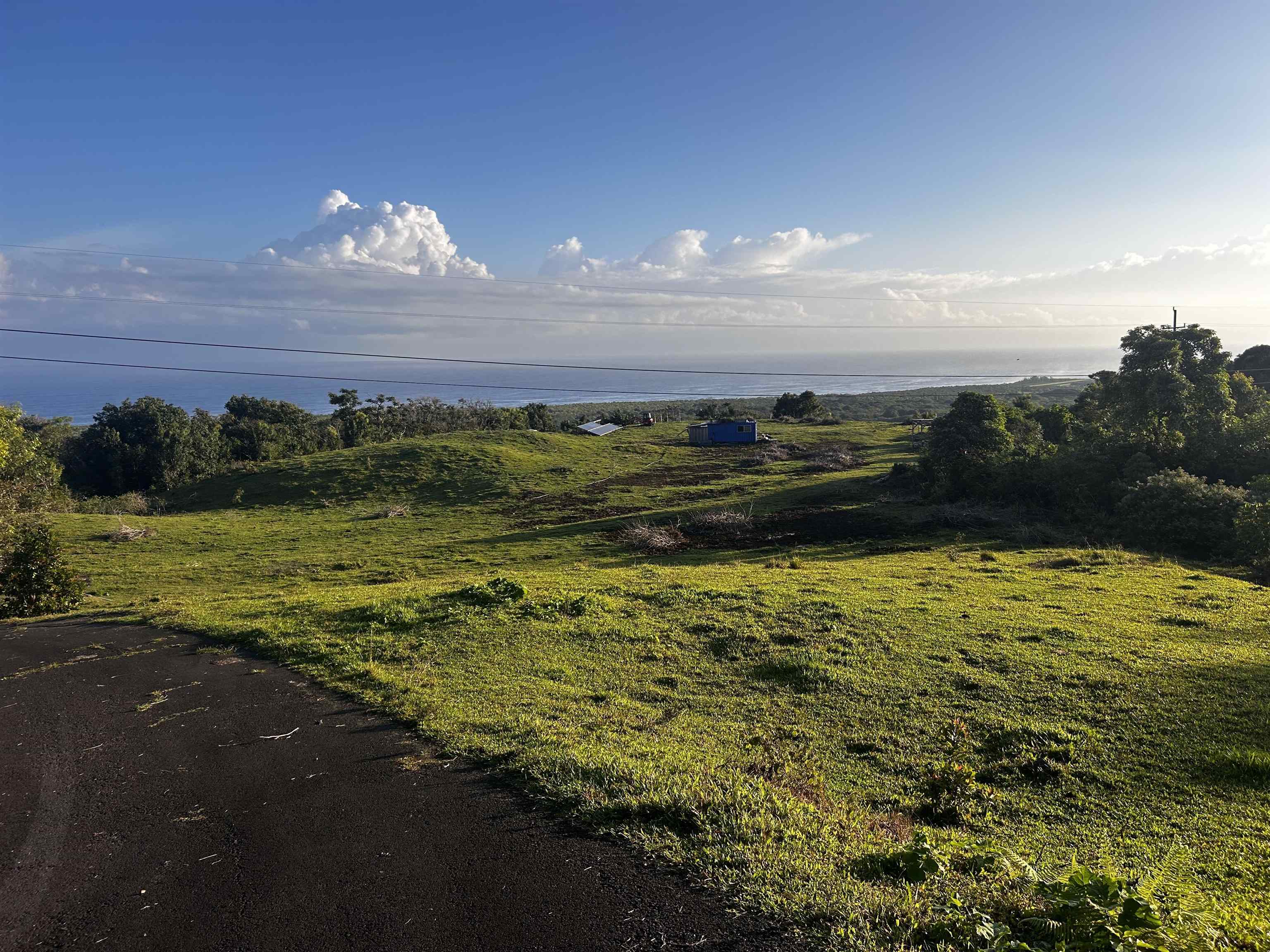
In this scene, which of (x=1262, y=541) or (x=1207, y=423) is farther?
(x=1207, y=423)

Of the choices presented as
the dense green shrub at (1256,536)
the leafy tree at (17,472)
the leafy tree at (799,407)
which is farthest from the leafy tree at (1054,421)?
the leafy tree at (17,472)

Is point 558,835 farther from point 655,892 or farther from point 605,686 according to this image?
point 605,686

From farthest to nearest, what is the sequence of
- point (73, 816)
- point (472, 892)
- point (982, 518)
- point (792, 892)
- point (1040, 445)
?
point (1040, 445)
point (982, 518)
point (73, 816)
point (472, 892)
point (792, 892)

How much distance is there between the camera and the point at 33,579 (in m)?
15.3

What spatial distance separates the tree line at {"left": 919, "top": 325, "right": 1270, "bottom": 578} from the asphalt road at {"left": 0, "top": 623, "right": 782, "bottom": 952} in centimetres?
2397

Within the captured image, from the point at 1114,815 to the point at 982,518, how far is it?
2386 centimetres

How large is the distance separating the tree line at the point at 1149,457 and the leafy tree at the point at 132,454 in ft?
179

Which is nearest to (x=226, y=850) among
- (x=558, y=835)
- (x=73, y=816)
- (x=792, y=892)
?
(x=73, y=816)

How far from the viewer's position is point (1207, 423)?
27.7 metres

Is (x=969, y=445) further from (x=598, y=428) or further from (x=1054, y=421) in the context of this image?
(x=598, y=428)

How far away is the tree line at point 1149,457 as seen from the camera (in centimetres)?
2205

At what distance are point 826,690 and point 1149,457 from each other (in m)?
27.4

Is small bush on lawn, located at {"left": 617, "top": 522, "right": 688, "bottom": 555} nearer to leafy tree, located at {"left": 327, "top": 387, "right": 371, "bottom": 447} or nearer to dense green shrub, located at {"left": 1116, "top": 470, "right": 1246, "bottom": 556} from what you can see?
dense green shrub, located at {"left": 1116, "top": 470, "right": 1246, "bottom": 556}

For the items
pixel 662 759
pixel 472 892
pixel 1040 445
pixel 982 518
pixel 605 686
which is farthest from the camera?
pixel 1040 445
